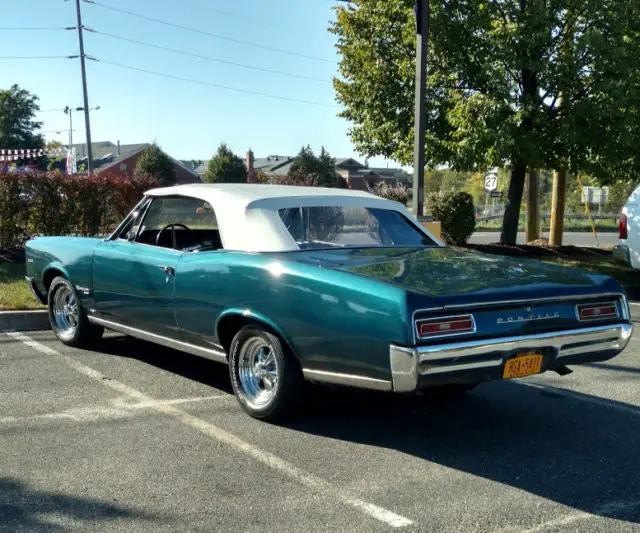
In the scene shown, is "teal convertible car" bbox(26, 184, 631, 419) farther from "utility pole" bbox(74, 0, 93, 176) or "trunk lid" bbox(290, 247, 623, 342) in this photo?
"utility pole" bbox(74, 0, 93, 176)

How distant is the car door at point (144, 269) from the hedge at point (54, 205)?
6.94 meters

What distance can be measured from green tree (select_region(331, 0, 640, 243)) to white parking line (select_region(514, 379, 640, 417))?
9091 mm

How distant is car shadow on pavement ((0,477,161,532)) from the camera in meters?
3.29

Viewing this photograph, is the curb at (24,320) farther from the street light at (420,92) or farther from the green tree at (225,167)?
the green tree at (225,167)

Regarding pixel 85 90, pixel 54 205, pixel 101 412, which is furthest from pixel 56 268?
pixel 85 90

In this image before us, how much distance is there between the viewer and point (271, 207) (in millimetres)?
5195

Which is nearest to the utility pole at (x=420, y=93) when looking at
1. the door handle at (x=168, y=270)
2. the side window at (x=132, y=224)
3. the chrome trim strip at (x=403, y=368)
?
the side window at (x=132, y=224)

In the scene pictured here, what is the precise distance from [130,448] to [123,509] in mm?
863

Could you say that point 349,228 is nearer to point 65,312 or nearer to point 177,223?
point 177,223

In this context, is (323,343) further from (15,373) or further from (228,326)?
(15,373)

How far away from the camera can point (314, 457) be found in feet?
13.8

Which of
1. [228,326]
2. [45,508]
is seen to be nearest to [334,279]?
[228,326]

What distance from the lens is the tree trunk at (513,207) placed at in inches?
691

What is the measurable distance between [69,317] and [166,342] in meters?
1.91
